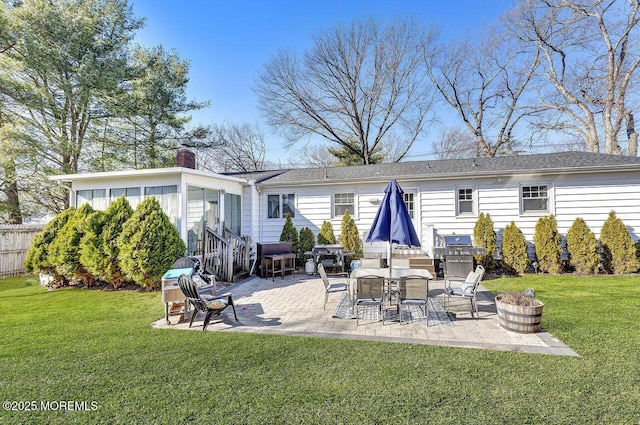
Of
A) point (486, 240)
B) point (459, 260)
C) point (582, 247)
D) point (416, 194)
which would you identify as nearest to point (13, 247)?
point (416, 194)

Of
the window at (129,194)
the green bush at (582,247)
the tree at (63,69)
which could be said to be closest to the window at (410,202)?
the green bush at (582,247)

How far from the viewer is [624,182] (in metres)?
8.88

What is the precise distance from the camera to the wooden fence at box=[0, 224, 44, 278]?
10.2 m

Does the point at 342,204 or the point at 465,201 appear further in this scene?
the point at 342,204

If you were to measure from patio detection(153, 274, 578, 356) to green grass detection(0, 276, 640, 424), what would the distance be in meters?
0.28

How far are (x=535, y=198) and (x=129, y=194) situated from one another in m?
12.1

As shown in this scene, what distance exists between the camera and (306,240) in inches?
425

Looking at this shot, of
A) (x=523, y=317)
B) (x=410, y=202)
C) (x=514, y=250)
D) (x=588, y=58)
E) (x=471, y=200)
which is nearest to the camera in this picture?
(x=523, y=317)

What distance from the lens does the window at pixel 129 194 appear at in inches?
348

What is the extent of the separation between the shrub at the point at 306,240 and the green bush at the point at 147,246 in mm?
4140

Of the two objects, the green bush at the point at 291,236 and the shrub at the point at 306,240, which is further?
the green bush at the point at 291,236

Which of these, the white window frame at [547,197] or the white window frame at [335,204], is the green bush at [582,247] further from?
the white window frame at [335,204]

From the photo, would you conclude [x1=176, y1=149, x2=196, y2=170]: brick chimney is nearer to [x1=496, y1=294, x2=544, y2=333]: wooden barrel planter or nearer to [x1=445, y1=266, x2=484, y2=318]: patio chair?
[x1=445, y1=266, x2=484, y2=318]: patio chair

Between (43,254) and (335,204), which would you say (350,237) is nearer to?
(335,204)
